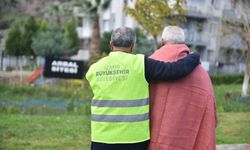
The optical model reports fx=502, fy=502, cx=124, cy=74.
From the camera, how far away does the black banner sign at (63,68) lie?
20703 millimetres

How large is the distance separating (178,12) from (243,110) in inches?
205

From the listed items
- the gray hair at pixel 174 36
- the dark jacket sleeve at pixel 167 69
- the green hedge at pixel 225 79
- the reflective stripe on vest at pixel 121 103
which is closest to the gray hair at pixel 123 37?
the dark jacket sleeve at pixel 167 69

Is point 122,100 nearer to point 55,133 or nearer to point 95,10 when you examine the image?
point 55,133

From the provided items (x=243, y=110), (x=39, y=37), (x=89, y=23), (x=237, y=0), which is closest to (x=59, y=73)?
(x=243, y=110)

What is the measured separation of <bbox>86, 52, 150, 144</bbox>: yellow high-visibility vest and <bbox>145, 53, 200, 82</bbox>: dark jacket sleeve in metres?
0.06

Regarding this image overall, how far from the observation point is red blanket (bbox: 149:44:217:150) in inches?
166

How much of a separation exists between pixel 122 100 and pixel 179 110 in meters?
0.50

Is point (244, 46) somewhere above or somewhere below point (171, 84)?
below

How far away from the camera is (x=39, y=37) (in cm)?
4197

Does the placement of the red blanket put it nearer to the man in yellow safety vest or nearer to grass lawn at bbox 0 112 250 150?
Answer: the man in yellow safety vest

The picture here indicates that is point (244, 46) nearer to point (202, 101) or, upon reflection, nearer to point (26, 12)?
point (202, 101)

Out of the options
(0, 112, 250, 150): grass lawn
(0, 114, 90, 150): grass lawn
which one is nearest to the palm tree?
(0, 112, 250, 150): grass lawn

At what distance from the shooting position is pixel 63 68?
20891 mm

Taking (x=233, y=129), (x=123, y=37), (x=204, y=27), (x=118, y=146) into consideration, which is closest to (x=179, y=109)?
(x=118, y=146)
